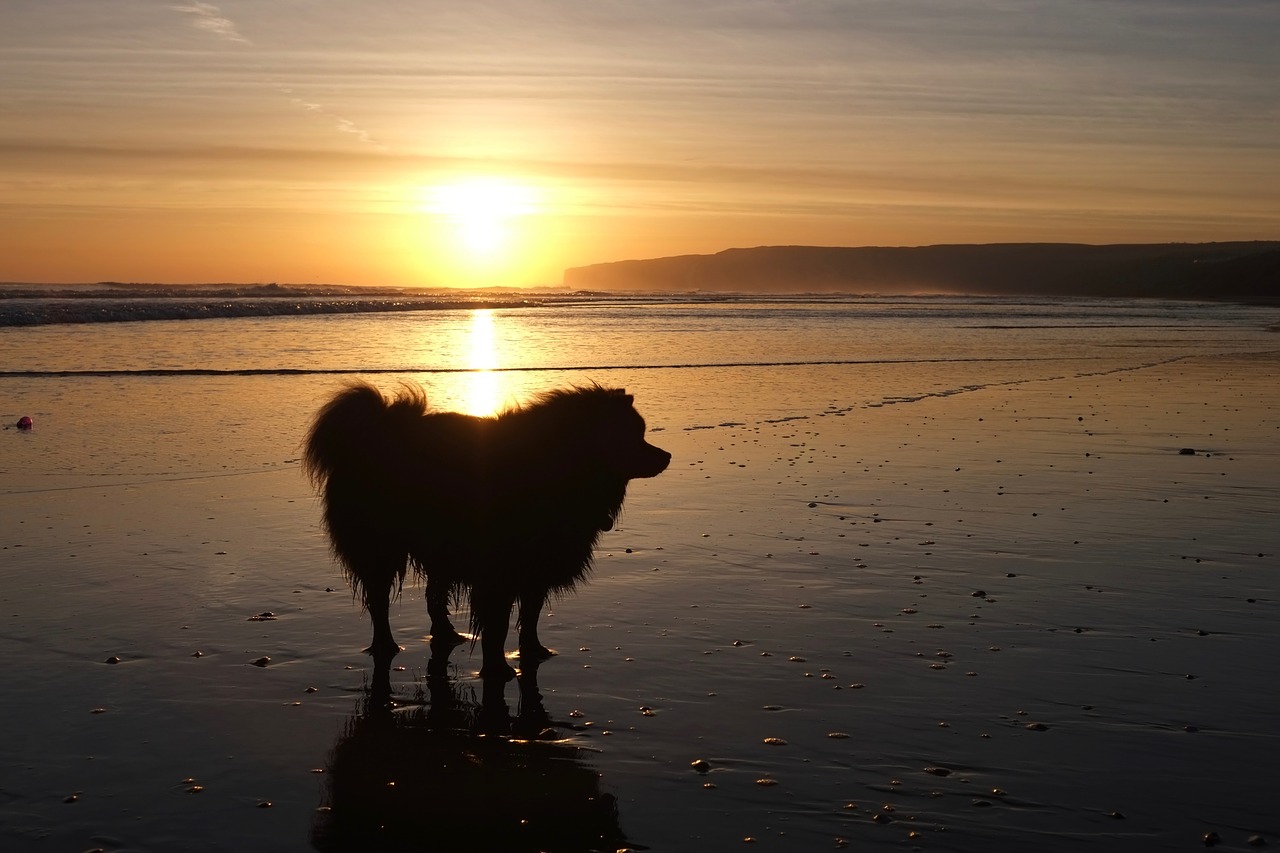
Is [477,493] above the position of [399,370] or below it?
above

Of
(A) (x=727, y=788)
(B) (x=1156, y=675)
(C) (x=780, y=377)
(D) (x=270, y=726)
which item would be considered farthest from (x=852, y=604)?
(C) (x=780, y=377)

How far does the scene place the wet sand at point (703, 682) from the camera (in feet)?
14.1

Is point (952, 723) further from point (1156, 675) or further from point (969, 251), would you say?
point (969, 251)

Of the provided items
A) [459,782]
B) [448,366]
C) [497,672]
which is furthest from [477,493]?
[448,366]

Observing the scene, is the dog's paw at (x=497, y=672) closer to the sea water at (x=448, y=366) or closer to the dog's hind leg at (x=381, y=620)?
the dog's hind leg at (x=381, y=620)

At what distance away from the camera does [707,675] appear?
582 centimetres

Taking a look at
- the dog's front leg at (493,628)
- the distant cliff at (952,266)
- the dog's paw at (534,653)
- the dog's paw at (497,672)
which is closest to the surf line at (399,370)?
the dog's front leg at (493,628)

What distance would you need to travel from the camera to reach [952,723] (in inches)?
203

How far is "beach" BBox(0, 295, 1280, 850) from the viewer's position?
4.32 metres

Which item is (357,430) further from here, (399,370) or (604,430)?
(399,370)

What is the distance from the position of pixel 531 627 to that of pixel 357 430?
149cm

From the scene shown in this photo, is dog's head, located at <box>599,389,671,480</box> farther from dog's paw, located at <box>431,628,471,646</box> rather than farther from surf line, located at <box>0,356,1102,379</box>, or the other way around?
surf line, located at <box>0,356,1102,379</box>

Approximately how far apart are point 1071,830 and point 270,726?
3.32 meters

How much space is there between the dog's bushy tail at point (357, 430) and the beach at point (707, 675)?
95cm
